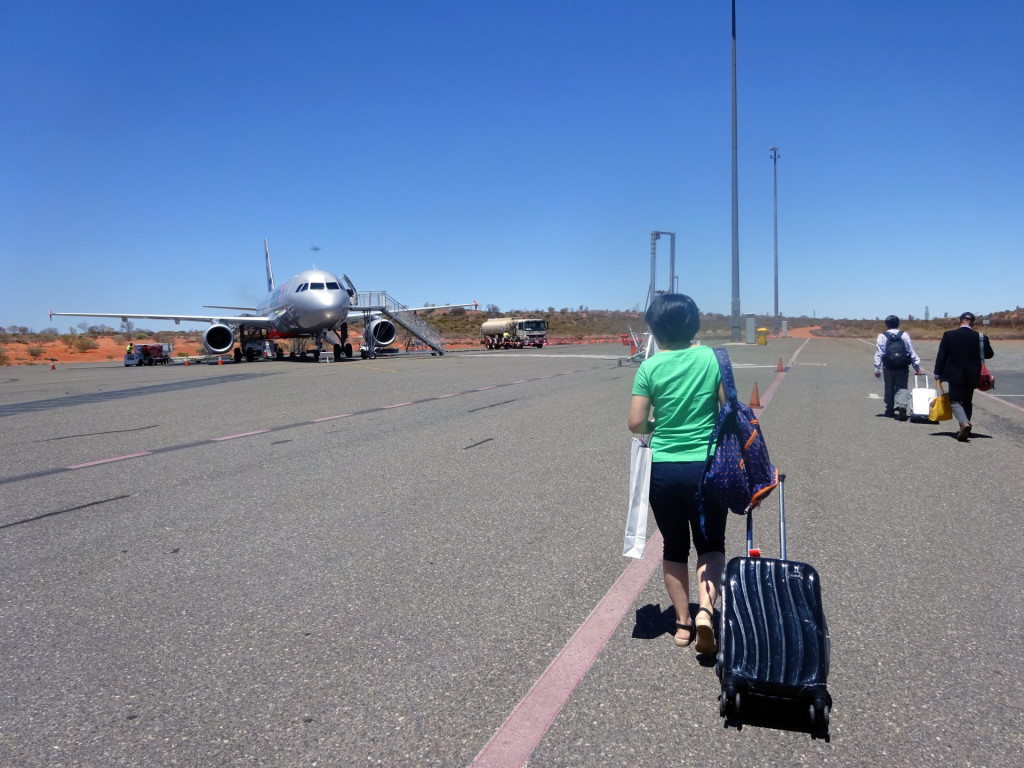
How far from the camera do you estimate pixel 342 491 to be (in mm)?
7496

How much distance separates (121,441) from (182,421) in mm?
2266

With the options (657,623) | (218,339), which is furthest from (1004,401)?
(218,339)

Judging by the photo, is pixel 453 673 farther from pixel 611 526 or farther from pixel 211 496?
pixel 211 496

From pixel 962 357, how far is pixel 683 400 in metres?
8.22

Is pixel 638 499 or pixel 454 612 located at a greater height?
pixel 638 499

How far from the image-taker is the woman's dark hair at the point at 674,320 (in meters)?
3.78

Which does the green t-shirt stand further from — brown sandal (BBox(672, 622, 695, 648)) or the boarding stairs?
the boarding stairs

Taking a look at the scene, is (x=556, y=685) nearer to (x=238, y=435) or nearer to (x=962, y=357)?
(x=962, y=357)

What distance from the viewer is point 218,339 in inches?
1524

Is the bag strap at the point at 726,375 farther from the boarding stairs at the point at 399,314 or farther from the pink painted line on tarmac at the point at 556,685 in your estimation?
the boarding stairs at the point at 399,314

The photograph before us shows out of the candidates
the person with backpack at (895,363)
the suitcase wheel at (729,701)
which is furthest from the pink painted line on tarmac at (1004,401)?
the suitcase wheel at (729,701)

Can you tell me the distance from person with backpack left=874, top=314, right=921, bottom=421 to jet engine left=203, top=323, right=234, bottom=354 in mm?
32773

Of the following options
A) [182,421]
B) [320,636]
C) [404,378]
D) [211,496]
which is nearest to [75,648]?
[320,636]

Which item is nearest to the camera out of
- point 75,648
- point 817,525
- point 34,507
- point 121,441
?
point 75,648
